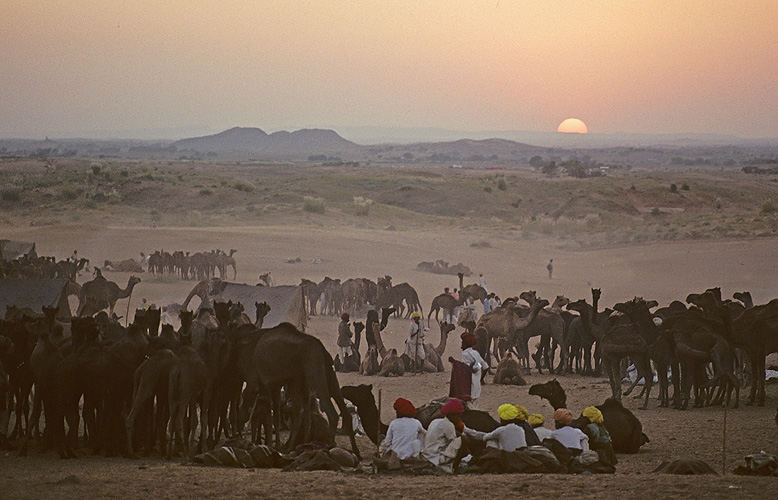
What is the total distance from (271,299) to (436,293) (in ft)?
52.4

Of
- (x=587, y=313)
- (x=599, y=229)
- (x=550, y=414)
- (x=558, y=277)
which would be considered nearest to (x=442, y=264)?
(x=558, y=277)

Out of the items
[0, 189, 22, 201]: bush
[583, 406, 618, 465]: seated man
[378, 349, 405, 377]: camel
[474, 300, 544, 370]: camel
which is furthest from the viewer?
[0, 189, 22, 201]: bush

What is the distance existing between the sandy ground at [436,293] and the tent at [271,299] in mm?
1772

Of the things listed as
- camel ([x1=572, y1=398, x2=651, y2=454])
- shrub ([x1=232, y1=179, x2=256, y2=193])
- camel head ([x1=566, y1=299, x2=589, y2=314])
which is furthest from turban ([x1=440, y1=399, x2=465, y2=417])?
shrub ([x1=232, y1=179, x2=256, y2=193])

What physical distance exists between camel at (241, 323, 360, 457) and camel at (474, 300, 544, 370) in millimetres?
8021

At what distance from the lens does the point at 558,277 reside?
38.3m

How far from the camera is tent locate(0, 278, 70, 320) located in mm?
16422

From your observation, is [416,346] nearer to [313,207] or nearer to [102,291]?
[102,291]

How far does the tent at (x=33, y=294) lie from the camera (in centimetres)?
1642

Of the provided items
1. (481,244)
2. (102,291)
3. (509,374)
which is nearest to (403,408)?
(509,374)

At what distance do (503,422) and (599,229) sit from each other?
46548 millimetres

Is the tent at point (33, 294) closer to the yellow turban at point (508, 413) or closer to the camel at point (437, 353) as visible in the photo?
the camel at point (437, 353)

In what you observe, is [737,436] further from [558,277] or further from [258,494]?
[558,277]

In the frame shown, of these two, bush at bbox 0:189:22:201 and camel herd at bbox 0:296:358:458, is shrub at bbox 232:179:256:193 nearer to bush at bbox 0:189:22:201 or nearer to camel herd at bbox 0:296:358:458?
bush at bbox 0:189:22:201
